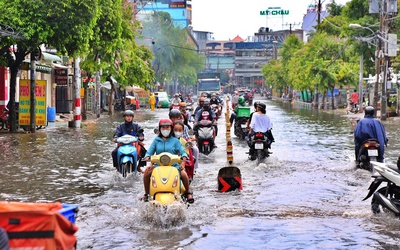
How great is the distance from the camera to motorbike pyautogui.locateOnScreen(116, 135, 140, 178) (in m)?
14.7

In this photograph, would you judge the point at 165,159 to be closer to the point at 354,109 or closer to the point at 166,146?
the point at 166,146

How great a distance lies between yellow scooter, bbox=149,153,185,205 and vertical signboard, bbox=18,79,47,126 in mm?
19430

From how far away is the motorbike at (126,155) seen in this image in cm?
1467

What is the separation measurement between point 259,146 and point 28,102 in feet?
45.0

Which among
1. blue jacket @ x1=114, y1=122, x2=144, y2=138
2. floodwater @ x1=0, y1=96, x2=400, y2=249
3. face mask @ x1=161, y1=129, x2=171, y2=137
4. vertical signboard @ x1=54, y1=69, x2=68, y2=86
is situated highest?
vertical signboard @ x1=54, y1=69, x2=68, y2=86

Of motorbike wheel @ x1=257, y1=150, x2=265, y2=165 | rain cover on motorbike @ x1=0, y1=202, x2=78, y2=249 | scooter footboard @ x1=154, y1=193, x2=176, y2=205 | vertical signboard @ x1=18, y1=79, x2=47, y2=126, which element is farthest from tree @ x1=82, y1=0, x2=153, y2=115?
rain cover on motorbike @ x1=0, y1=202, x2=78, y2=249

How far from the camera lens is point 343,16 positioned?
59875 mm

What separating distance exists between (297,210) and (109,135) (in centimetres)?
1763

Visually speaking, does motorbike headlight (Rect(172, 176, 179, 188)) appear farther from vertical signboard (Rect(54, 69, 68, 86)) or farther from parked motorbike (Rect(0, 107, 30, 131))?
vertical signboard (Rect(54, 69, 68, 86))

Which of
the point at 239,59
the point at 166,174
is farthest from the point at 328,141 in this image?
the point at 239,59

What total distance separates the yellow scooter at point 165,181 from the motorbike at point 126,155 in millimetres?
4332

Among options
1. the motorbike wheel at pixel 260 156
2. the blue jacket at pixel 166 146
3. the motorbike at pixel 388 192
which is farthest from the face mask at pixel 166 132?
the motorbike wheel at pixel 260 156

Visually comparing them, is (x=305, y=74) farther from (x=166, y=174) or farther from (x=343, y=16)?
(x=166, y=174)

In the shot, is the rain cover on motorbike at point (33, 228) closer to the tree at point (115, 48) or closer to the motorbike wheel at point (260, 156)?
the motorbike wheel at point (260, 156)
